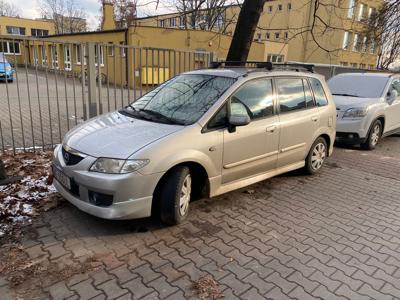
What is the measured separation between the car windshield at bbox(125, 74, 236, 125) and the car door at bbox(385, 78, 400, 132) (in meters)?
5.86

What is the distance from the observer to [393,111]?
8.68m

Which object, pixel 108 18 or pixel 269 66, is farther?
pixel 108 18

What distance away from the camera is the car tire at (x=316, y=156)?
5.66 metres

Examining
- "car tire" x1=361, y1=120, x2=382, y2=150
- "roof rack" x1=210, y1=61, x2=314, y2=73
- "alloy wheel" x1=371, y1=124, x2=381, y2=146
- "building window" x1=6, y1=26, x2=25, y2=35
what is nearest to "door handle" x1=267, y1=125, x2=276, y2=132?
"roof rack" x1=210, y1=61, x2=314, y2=73

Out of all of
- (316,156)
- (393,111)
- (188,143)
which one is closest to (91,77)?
(188,143)

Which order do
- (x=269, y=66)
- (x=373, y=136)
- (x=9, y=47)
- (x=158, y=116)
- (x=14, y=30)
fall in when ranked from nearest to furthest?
(x=158, y=116), (x=269, y=66), (x=9, y=47), (x=373, y=136), (x=14, y=30)

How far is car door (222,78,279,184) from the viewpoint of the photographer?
417cm

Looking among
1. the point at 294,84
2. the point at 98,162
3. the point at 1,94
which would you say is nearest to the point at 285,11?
the point at 1,94

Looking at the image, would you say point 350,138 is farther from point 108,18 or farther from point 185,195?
point 108,18

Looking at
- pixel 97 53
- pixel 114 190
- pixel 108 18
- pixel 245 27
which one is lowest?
pixel 114 190

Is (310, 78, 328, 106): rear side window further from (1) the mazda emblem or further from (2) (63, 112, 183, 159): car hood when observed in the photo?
(1) the mazda emblem

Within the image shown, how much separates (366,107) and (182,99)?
529 centimetres

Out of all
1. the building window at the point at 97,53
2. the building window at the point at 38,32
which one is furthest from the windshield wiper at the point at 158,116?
the building window at the point at 38,32

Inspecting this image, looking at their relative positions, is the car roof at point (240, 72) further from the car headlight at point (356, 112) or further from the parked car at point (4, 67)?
the car headlight at point (356, 112)
